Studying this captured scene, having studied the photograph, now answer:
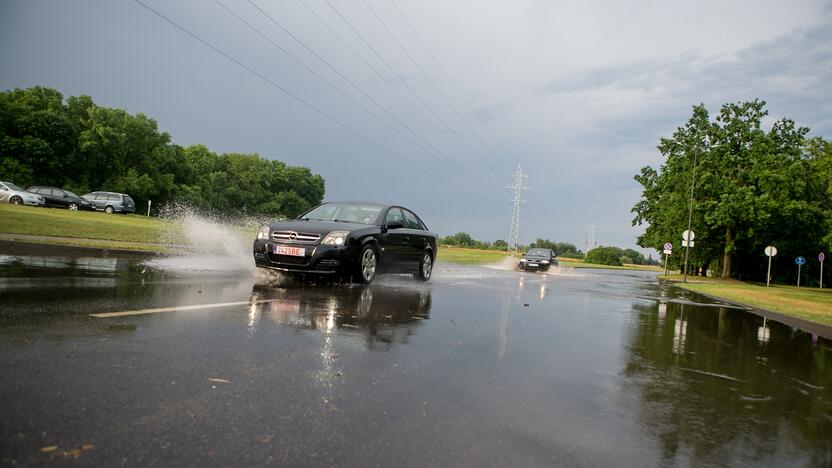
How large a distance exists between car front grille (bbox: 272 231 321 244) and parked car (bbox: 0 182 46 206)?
37870 mm

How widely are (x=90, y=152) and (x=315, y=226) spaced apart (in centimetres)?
6212

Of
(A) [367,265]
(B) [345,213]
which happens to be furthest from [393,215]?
(A) [367,265]

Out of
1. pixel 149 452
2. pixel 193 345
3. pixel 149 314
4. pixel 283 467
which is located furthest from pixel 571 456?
pixel 149 314

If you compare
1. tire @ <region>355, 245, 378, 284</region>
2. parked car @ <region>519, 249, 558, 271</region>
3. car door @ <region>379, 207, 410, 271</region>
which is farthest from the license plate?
parked car @ <region>519, 249, 558, 271</region>

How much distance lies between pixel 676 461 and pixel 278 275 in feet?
31.1

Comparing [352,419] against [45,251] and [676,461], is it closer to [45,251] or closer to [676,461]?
[676,461]

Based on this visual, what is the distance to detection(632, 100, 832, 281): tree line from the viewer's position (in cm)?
3897

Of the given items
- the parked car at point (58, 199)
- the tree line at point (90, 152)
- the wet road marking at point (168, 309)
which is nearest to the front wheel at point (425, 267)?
the wet road marking at point (168, 309)

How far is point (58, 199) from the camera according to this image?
40594 mm

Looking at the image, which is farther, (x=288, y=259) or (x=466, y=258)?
(x=466, y=258)

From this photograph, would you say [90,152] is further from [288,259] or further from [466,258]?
[288,259]

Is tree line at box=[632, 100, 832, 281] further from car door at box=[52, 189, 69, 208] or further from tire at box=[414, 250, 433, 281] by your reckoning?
car door at box=[52, 189, 69, 208]

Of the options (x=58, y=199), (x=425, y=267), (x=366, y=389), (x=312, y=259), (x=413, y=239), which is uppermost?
(x=58, y=199)

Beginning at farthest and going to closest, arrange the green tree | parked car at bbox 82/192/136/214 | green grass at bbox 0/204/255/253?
the green tree
parked car at bbox 82/192/136/214
green grass at bbox 0/204/255/253
